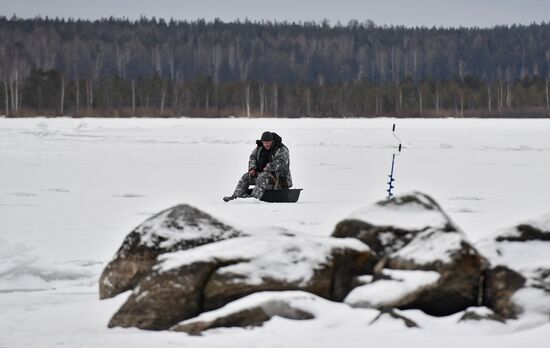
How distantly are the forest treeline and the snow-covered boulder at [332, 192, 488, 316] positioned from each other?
66338 mm

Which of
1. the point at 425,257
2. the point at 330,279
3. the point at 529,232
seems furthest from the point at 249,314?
the point at 529,232

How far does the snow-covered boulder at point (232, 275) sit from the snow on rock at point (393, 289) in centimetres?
20

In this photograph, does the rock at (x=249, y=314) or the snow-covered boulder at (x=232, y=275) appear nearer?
the rock at (x=249, y=314)

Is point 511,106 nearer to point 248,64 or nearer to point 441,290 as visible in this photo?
point 248,64

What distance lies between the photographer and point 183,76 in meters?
126

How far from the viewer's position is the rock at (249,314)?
19.8 feet

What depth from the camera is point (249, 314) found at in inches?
238

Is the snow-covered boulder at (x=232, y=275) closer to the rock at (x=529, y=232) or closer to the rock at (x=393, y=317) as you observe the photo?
the rock at (x=393, y=317)

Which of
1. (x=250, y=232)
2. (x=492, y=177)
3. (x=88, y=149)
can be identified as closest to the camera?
(x=250, y=232)

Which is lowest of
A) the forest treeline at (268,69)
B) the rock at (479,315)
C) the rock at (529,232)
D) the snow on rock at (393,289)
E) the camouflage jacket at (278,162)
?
the rock at (479,315)

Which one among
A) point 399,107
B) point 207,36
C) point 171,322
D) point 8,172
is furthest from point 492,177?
point 207,36

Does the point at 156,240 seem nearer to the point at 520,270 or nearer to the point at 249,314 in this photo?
the point at 249,314

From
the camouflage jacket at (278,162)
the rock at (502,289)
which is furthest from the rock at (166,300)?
the camouflage jacket at (278,162)

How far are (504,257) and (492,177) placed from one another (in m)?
13.2
